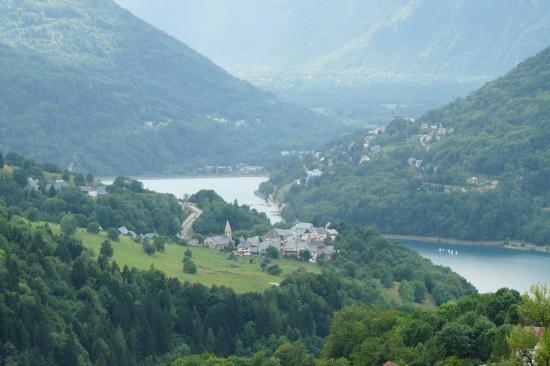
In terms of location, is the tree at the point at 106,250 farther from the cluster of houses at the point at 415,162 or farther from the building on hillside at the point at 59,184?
the cluster of houses at the point at 415,162

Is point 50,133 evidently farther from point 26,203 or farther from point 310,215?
point 26,203

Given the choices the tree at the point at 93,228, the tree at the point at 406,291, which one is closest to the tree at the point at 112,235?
the tree at the point at 93,228

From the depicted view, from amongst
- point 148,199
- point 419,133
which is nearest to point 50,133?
point 419,133

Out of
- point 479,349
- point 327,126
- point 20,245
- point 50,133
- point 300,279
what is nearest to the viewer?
point 479,349

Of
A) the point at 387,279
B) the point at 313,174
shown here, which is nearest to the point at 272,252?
the point at 387,279

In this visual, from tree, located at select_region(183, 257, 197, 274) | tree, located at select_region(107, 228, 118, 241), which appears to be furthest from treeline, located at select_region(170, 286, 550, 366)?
tree, located at select_region(107, 228, 118, 241)
